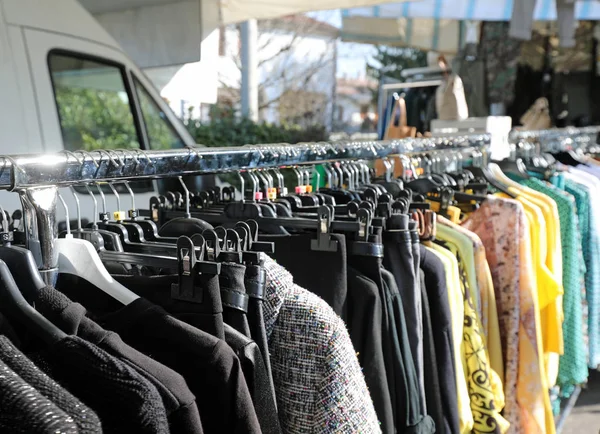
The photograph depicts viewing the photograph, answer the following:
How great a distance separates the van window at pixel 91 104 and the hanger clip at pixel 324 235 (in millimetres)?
2378

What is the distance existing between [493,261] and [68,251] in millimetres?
1241

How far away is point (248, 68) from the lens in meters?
7.89

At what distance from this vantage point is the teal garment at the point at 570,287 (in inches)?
85.8

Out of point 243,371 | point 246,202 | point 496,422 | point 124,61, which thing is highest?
point 124,61

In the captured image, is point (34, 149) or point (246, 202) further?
point (34, 149)

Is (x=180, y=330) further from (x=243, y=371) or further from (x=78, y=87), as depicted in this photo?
(x=78, y=87)

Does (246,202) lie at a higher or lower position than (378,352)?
higher

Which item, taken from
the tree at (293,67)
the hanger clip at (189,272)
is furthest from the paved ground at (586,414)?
the tree at (293,67)

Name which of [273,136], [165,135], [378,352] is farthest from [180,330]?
[273,136]

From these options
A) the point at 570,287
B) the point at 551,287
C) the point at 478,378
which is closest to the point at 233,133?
the point at 570,287

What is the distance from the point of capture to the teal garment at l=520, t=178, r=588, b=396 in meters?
2.18

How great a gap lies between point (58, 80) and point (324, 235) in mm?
3165

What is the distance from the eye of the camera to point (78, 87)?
4.09m

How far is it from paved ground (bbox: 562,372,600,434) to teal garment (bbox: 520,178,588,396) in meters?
0.89
